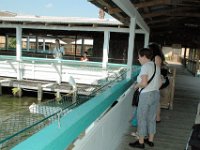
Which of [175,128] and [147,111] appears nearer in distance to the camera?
[147,111]

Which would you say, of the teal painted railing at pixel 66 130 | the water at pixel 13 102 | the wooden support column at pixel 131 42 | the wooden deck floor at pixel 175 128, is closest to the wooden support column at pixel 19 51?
the water at pixel 13 102

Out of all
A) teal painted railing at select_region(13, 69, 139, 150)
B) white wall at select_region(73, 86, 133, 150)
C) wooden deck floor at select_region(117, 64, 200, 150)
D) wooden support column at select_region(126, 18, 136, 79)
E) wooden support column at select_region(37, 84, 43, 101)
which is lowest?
wooden support column at select_region(37, 84, 43, 101)

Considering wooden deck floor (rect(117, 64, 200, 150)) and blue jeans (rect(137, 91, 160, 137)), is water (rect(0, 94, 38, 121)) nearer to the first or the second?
wooden deck floor (rect(117, 64, 200, 150))

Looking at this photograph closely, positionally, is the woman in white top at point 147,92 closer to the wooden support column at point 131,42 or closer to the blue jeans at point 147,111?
the blue jeans at point 147,111

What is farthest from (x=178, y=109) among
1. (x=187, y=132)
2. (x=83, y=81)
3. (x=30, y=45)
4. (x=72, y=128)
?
(x=30, y=45)

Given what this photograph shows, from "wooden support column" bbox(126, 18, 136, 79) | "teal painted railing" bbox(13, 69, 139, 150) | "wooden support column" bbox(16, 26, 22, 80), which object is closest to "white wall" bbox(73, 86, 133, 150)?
"teal painted railing" bbox(13, 69, 139, 150)

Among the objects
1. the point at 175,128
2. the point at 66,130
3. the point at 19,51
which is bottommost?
the point at 175,128

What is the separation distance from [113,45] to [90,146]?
14.9m

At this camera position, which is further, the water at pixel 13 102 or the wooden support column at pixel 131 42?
the water at pixel 13 102

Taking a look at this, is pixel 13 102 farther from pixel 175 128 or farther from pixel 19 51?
pixel 175 128

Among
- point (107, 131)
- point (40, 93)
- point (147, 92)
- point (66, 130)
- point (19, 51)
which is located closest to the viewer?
point (66, 130)

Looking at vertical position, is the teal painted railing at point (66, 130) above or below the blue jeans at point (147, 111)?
above

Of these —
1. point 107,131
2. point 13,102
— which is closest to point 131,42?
point 107,131

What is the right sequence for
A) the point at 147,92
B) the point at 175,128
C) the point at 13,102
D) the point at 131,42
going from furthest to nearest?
the point at 13,102, the point at 131,42, the point at 175,128, the point at 147,92
